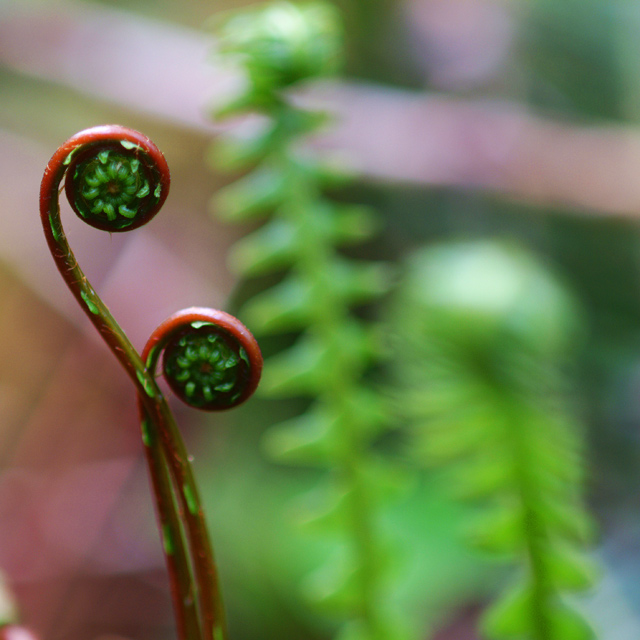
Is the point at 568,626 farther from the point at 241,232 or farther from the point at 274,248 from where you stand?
the point at 241,232

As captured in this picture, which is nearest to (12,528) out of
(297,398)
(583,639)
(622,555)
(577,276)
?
(297,398)

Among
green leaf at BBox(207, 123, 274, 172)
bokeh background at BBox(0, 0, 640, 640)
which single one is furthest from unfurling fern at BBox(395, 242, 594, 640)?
bokeh background at BBox(0, 0, 640, 640)

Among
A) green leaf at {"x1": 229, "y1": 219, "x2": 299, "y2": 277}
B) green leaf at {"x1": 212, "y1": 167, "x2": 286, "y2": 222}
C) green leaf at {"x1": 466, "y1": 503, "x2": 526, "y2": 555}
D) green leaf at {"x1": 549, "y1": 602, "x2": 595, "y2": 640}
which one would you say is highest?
green leaf at {"x1": 212, "y1": 167, "x2": 286, "y2": 222}

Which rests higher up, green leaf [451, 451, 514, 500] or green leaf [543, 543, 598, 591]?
green leaf [451, 451, 514, 500]

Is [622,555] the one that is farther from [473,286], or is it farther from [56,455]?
[56,455]

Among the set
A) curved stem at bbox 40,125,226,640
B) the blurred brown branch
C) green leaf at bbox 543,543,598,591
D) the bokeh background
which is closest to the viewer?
curved stem at bbox 40,125,226,640

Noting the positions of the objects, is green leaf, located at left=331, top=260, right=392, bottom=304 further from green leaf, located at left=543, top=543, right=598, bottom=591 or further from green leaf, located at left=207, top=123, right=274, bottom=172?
green leaf, located at left=543, top=543, right=598, bottom=591

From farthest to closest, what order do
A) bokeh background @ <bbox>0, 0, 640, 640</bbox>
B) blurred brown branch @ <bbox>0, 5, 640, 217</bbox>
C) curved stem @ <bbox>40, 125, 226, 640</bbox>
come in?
blurred brown branch @ <bbox>0, 5, 640, 217</bbox>, bokeh background @ <bbox>0, 0, 640, 640</bbox>, curved stem @ <bbox>40, 125, 226, 640</bbox>
